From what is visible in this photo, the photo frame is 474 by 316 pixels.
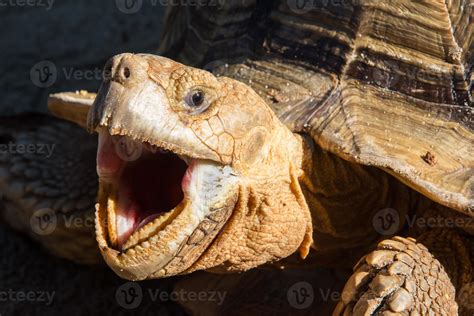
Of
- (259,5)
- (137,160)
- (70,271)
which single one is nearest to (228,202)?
(137,160)

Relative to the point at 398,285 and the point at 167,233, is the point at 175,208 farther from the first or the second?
the point at 398,285

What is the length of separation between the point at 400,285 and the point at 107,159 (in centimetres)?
117

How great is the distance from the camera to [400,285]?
9.17 feet

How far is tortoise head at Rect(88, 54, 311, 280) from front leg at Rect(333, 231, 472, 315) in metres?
0.38

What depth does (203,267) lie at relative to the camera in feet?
9.96

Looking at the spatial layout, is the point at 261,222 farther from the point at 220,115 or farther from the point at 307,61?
the point at 307,61

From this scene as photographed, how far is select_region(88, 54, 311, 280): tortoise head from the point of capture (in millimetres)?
2664

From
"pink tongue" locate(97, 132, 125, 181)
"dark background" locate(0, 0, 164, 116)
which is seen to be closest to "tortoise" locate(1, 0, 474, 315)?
"pink tongue" locate(97, 132, 125, 181)

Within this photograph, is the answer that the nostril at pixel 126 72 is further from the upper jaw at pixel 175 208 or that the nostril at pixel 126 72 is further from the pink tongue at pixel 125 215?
the pink tongue at pixel 125 215

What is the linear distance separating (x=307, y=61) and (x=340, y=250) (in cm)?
85

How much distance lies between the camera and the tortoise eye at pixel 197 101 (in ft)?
9.07

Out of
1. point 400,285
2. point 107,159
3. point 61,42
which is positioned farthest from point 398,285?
point 61,42

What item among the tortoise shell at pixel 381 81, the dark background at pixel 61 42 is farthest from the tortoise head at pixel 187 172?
the dark background at pixel 61 42

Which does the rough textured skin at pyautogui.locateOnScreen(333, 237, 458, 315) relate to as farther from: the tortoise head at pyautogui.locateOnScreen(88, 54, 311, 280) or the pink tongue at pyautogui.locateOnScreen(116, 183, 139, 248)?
the pink tongue at pyautogui.locateOnScreen(116, 183, 139, 248)
